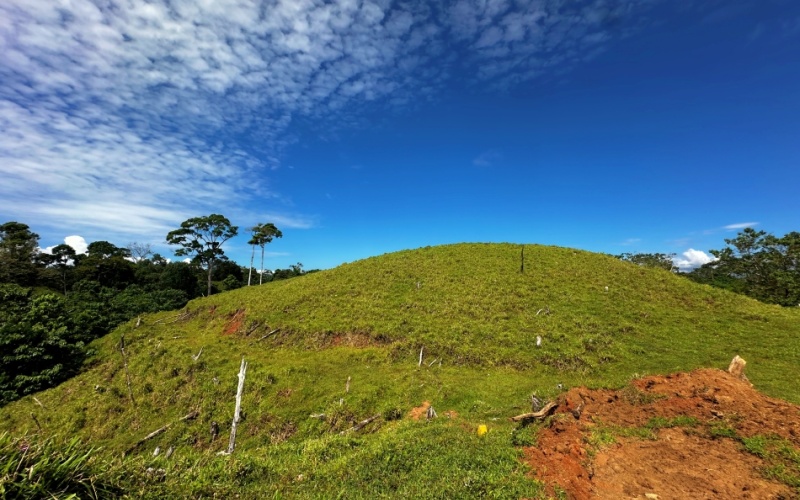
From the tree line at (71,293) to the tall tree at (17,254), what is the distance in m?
0.11

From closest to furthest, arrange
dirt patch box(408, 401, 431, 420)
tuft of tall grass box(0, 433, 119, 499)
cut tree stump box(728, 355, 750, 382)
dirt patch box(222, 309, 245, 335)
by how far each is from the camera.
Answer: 1. tuft of tall grass box(0, 433, 119, 499)
2. cut tree stump box(728, 355, 750, 382)
3. dirt patch box(408, 401, 431, 420)
4. dirt patch box(222, 309, 245, 335)

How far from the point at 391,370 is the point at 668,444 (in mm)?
13396

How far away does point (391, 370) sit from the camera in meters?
19.9

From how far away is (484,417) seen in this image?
13.8 m

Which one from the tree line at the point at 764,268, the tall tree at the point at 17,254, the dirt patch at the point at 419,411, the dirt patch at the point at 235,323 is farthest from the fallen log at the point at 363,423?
the tall tree at the point at 17,254

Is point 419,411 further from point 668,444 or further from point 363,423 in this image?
point 668,444

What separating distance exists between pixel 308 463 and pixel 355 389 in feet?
25.4

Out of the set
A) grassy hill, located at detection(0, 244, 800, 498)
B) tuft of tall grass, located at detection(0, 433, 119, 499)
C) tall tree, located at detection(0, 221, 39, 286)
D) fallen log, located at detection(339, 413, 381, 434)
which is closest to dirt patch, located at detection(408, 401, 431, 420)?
grassy hill, located at detection(0, 244, 800, 498)

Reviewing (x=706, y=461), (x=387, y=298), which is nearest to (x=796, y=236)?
(x=387, y=298)

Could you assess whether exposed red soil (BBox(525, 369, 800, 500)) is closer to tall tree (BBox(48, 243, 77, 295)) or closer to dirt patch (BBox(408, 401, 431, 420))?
dirt patch (BBox(408, 401, 431, 420))

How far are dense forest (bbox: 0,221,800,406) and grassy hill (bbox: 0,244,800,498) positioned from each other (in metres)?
3.03

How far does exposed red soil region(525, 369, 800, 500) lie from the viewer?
7246mm

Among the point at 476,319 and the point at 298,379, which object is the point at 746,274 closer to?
the point at 476,319

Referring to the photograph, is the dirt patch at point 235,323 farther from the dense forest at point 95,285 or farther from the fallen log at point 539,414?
the fallen log at point 539,414
